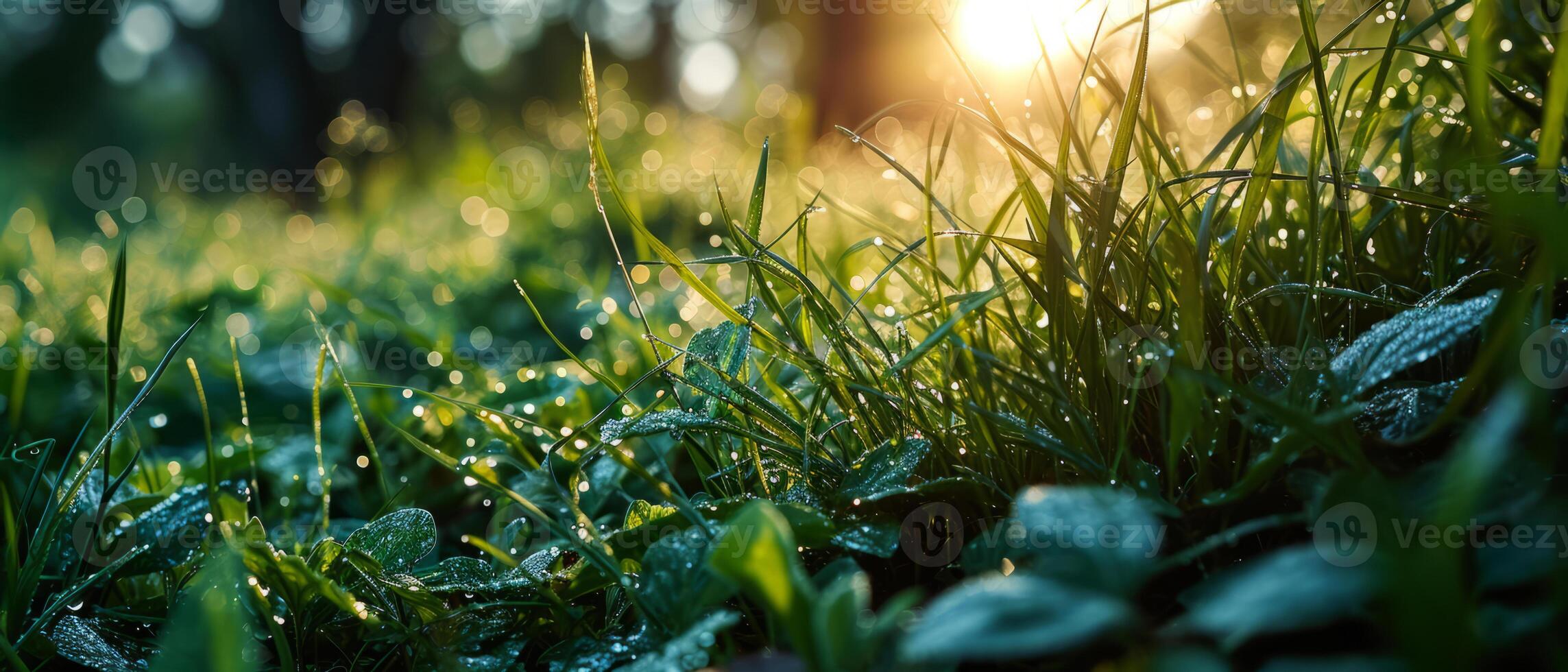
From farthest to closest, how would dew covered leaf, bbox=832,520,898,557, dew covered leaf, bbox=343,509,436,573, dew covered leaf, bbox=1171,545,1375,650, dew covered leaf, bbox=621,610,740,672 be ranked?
dew covered leaf, bbox=343,509,436,573, dew covered leaf, bbox=832,520,898,557, dew covered leaf, bbox=621,610,740,672, dew covered leaf, bbox=1171,545,1375,650

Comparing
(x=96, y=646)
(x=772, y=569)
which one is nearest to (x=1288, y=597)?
(x=772, y=569)

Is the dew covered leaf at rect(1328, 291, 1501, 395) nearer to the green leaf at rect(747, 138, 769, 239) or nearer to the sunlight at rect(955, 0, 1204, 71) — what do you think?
the sunlight at rect(955, 0, 1204, 71)

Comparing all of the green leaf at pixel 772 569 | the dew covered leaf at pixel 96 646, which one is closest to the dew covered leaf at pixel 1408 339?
the green leaf at pixel 772 569

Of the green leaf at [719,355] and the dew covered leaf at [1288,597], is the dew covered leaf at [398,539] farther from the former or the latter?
the dew covered leaf at [1288,597]

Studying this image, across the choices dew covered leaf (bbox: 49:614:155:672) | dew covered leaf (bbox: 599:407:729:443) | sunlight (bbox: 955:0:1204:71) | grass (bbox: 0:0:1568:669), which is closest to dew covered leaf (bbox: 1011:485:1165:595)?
grass (bbox: 0:0:1568:669)

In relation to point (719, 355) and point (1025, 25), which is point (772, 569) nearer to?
point (719, 355)

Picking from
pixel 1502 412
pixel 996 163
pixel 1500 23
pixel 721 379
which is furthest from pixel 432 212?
pixel 1502 412
